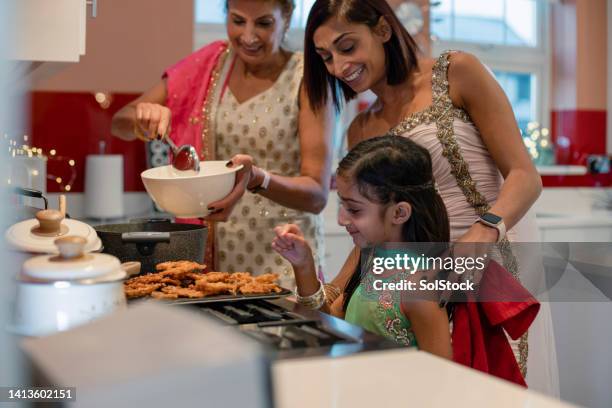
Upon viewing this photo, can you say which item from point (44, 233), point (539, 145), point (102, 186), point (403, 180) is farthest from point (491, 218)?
point (539, 145)

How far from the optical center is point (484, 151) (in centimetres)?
187

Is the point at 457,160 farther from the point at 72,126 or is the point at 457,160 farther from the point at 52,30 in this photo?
the point at 72,126

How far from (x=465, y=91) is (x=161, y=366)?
1.45 metres

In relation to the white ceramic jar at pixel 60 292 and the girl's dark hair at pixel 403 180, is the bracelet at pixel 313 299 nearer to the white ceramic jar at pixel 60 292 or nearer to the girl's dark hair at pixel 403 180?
the girl's dark hair at pixel 403 180

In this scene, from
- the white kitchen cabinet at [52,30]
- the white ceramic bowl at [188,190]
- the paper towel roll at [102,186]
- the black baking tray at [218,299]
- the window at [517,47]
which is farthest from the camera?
the window at [517,47]

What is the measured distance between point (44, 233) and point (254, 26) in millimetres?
1117

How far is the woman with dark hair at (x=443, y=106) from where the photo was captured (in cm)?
180

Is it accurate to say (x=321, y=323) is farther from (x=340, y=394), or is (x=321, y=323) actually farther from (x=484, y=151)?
(x=484, y=151)

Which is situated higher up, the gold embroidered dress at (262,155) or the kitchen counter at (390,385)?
the gold embroidered dress at (262,155)

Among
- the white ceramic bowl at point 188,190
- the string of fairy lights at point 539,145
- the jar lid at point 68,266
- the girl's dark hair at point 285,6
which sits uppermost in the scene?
the girl's dark hair at point 285,6

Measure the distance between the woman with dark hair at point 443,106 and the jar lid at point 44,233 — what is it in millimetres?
728

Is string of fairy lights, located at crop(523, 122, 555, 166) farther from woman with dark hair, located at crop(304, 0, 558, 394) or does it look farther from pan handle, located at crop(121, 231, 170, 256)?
pan handle, located at crop(121, 231, 170, 256)

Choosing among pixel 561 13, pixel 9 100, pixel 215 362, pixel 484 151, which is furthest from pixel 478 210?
pixel 561 13

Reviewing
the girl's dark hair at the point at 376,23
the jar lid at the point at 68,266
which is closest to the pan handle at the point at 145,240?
the jar lid at the point at 68,266
